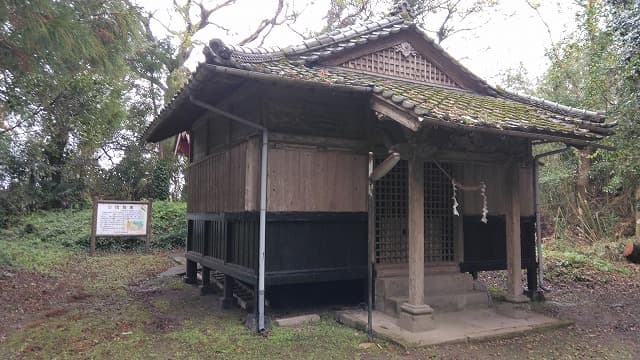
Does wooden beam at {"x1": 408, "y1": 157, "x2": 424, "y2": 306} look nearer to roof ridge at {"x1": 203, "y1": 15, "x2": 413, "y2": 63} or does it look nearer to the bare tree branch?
roof ridge at {"x1": 203, "y1": 15, "x2": 413, "y2": 63}

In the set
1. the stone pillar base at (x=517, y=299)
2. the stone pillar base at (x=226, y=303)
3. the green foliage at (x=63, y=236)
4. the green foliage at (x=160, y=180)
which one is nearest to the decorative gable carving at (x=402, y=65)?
the stone pillar base at (x=517, y=299)

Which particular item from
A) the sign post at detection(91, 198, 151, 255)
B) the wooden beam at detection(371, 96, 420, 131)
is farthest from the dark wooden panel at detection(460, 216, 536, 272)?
the sign post at detection(91, 198, 151, 255)

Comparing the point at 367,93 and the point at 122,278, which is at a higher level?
the point at 367,93

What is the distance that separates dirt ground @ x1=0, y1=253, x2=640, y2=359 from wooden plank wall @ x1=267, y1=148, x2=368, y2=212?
1.76 metres

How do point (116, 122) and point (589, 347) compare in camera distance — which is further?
point (116, 122)

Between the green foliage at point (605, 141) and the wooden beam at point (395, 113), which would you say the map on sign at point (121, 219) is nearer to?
the wooden beam at point (395, 113)

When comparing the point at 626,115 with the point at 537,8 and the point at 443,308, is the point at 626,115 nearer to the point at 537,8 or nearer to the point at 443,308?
the point at 443,308

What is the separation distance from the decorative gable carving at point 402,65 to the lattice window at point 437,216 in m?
1.70

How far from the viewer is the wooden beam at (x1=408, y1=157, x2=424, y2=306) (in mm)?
6012

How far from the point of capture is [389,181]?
7352 millimetres

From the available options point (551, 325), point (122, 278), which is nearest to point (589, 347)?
point (551, 325)

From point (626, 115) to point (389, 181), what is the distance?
4.65m

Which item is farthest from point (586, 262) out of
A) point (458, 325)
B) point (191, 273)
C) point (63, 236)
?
point (63, 236)

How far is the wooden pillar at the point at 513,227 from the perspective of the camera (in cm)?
698
